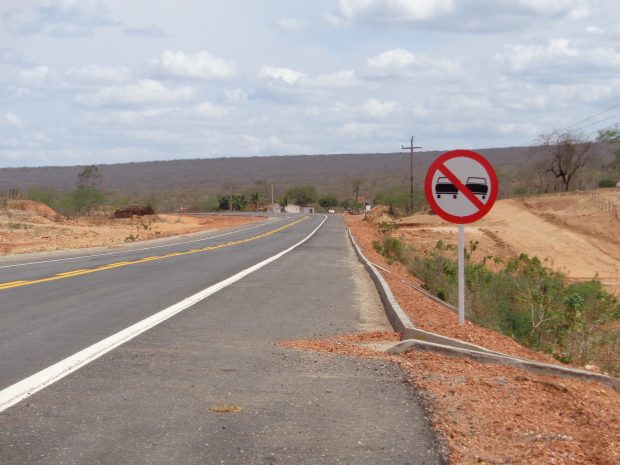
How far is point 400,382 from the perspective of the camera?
7383mm

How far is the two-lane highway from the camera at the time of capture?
346 inches

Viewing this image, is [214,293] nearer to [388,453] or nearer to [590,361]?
[590,361]

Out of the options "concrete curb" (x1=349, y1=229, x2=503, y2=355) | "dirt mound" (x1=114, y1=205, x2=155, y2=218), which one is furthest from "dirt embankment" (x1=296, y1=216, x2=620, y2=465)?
"dirt mound" (x1=114, y1=205, x2=155, y2=218)

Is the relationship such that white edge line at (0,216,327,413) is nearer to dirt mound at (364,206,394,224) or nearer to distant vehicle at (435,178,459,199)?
distant vehicle at (435,178,459,199)

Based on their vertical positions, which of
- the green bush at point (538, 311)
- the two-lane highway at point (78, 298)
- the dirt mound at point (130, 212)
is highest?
the two-lane highway at point (78, 298)

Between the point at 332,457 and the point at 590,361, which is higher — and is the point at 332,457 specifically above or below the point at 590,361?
above

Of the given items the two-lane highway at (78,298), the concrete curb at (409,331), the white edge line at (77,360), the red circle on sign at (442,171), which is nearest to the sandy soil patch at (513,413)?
the concrete curb at (409,331)

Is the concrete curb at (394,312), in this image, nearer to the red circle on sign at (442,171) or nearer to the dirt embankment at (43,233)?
the red circle on sign at (442,171)

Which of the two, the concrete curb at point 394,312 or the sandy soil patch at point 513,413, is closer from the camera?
the sandy soil patch at point 513,413

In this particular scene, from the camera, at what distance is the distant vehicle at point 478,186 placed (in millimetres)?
9977

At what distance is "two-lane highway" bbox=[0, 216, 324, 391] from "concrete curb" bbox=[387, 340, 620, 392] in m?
3.51

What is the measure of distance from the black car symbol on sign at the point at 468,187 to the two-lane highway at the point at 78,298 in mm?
4285

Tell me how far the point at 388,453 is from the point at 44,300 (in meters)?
9.28

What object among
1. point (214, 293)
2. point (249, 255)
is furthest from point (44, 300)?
point (249, 255)
